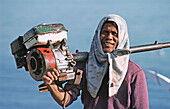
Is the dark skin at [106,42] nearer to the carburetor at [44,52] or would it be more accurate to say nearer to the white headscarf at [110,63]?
the white headscarf at [110,63]

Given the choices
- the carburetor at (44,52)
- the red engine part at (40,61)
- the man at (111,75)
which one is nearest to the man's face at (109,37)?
the man at (111,75)

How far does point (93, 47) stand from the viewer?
2816 mm

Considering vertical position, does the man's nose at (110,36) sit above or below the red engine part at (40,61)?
above

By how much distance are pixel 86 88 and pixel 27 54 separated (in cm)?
54

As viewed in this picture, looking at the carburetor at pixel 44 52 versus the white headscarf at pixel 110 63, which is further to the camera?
the white headscarf at pixel 110 63

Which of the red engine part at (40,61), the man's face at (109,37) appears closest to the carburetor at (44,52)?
the red engine part at (40,61)

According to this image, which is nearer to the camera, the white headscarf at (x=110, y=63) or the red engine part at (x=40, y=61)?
the red engine part at (x=40, y=61)

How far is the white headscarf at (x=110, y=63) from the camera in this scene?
2.72 m

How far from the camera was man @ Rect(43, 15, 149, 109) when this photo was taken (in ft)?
8.96

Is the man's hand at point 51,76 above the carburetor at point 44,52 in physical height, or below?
below

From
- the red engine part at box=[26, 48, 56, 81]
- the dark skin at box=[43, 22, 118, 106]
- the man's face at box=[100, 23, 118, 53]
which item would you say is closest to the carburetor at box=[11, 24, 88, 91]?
the red engine part at box=[26, 48, 56, 81]

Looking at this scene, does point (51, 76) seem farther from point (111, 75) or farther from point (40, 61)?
point (111, 75)

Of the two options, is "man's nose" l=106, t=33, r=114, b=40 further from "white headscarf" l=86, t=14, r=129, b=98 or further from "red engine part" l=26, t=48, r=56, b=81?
"red engine part" l=26, t=48, r=56, b=81

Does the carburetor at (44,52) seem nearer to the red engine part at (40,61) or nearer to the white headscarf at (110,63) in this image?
the red engine part at (40,61)
